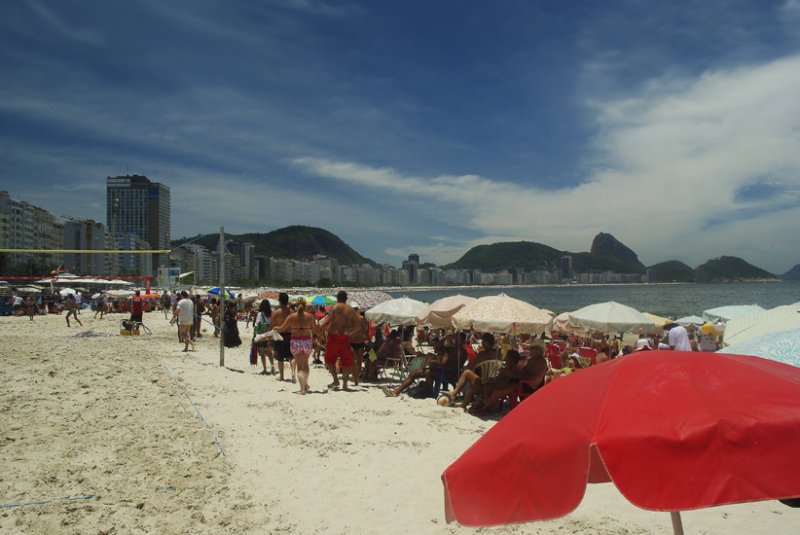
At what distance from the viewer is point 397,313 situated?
9914mm

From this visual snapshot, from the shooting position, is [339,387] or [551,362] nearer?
[339,387]

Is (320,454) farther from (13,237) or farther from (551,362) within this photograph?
(13,237)

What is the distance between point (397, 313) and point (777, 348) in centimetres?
689

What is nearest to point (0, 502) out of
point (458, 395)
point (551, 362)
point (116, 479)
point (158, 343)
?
point (116, 479)

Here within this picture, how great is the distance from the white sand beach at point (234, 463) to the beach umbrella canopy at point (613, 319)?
16.8ft

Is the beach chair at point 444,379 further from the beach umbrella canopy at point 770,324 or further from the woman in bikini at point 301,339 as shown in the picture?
the beach umbrella canopy at point 770,324

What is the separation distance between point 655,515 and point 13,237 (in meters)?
115

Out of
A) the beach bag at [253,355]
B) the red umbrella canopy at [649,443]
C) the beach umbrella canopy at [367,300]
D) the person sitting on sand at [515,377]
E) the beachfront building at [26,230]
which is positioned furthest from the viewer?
the beachfront building at [26,230]

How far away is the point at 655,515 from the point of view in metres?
3.83

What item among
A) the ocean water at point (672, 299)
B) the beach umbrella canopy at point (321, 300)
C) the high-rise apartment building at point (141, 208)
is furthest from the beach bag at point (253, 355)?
the high-rise apartment building at point (141, 208)

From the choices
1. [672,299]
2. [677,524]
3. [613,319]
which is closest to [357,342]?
Result: [613,319]

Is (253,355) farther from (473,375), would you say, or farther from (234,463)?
(234,463)

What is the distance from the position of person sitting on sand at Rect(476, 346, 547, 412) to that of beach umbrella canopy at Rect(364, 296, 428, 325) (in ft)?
10.0

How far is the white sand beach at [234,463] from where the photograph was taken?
Result: 3656 millimetres
